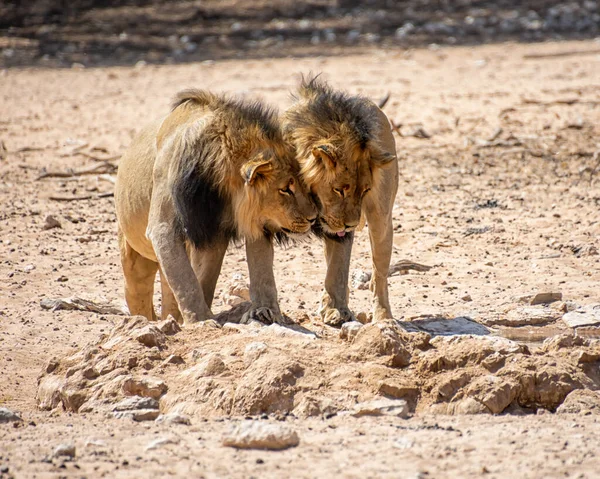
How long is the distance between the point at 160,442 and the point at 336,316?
2.10 meters

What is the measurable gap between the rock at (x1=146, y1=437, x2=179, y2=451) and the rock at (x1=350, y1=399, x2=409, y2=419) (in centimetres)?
76

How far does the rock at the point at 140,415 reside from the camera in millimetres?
4242

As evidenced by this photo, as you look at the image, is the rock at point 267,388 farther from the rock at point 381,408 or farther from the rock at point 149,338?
the rock at point 149,338

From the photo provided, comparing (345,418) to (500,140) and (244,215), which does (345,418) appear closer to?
(244,215)

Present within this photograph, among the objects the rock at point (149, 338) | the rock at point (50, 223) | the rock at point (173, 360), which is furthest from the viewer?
the rock at point (50, 223)

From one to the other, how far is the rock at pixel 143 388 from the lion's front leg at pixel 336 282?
1453mm

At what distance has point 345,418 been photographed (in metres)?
4.12

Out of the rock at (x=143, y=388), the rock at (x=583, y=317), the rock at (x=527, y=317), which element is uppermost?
the rock at (x=143, y=388)

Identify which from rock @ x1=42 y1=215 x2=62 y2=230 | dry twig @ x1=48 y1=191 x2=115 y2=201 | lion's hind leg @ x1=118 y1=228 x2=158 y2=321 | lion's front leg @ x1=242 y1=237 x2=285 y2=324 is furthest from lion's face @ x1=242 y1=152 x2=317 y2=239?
dry twig @ x1=48 y1=191 x2=115 y2=201

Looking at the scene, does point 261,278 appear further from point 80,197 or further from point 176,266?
point 80,197

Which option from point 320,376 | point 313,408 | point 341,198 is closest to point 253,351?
point 320,376

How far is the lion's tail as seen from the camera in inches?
221

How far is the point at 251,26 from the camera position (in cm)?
2017

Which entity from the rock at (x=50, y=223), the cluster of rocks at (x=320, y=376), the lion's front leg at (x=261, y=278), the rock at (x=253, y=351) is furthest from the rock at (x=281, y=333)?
the rock at (x=50, y=223)
